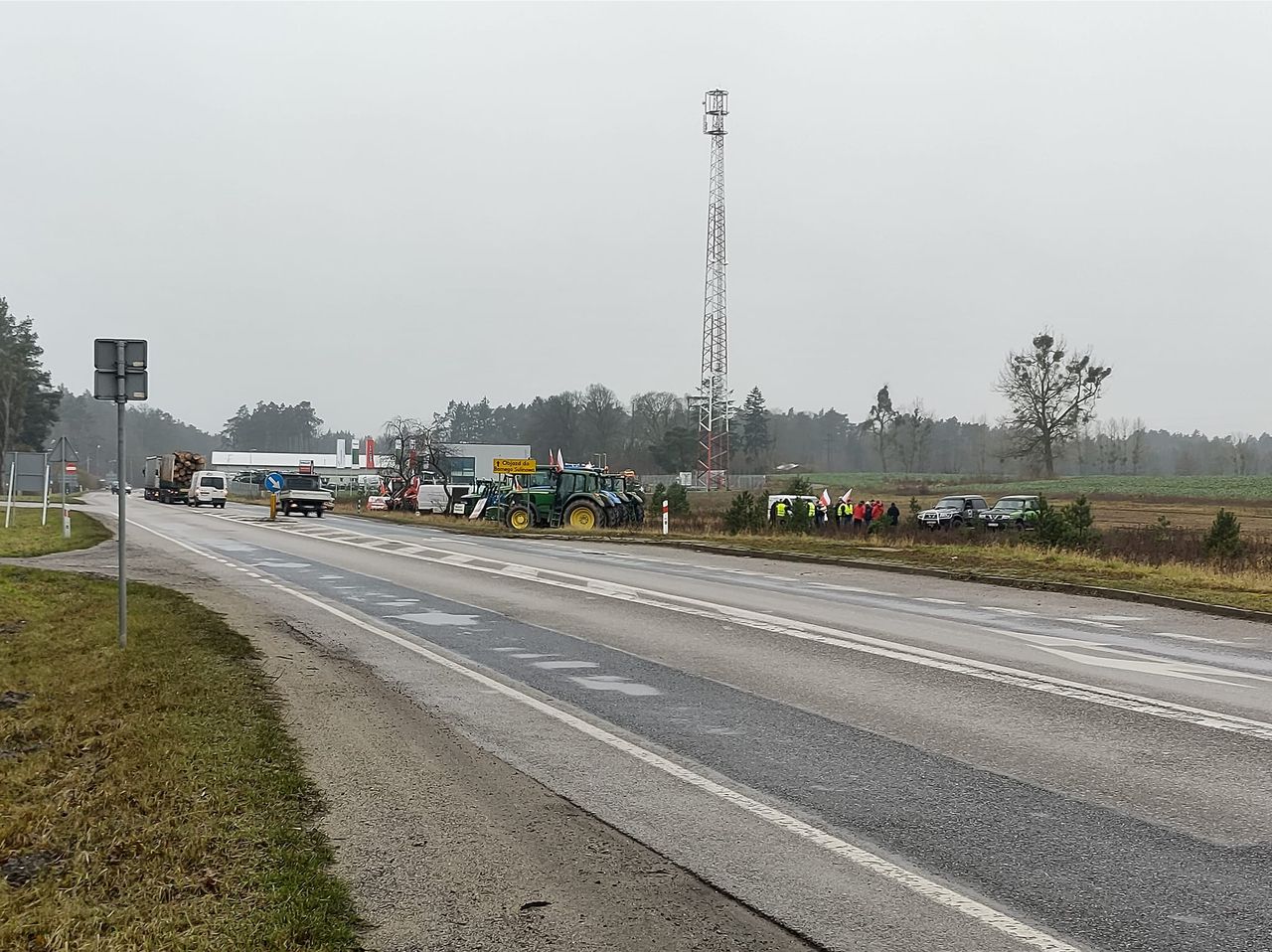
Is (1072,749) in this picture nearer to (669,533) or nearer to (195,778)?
(195,778)

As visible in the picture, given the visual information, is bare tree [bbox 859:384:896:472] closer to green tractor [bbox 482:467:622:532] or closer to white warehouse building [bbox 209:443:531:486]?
white warehouse building [bbox 209:443:531:486]

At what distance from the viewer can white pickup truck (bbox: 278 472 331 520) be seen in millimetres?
54719

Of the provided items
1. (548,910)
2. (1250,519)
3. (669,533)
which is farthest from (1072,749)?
(1250,519)

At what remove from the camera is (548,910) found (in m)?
4.59

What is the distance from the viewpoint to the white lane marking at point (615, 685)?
959cm

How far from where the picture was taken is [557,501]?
41.1 m

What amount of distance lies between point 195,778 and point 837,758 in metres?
3.75

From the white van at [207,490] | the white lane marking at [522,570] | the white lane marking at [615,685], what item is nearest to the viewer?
the white lane marking at [615,685]

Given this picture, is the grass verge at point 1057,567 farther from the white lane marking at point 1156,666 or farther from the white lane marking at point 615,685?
the white lane marking at point 615,685

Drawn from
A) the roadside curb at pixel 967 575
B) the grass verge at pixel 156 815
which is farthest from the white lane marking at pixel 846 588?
the grass verge at pixel 156 815

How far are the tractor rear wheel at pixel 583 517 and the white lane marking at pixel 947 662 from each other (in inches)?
799

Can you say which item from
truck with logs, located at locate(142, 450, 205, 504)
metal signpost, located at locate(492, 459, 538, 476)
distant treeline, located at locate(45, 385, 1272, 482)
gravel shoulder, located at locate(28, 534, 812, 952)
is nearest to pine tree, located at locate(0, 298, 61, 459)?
distant treeline, located at locate(45, 385, 1272, 482)

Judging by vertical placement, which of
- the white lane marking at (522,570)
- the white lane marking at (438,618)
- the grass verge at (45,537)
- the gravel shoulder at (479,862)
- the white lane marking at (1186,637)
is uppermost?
the gravel shoulder at (479,862)

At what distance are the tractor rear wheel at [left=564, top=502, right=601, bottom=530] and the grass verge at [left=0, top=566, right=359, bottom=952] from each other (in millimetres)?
28807
